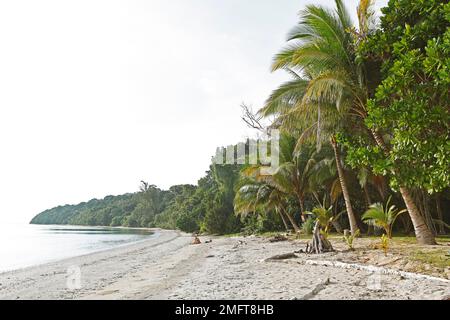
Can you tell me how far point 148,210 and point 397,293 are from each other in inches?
3515

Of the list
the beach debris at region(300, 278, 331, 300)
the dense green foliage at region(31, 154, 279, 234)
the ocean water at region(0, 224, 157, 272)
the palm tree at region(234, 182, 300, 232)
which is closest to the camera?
the beach debris at region(300, 278, 331, 300)

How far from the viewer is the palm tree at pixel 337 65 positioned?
9961 mm

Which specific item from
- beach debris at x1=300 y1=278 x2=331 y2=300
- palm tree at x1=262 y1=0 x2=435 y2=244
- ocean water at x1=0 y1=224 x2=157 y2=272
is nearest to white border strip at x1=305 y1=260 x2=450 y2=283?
beach debris at x1=300 y1=278 x2=331 y2=300

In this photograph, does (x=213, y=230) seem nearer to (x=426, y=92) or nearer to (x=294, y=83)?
(x=294, y=83)

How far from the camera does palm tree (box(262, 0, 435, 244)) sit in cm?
996

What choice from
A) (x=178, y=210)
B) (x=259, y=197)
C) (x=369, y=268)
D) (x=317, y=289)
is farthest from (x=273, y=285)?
(x=178, y=210)

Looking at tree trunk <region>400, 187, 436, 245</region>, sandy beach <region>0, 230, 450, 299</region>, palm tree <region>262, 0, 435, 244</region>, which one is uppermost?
palm tree <region>262, 0, 435, 244</region>

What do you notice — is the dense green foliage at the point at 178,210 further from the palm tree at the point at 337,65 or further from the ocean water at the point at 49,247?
the palm tree at the point at 337,65

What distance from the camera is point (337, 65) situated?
10625mm

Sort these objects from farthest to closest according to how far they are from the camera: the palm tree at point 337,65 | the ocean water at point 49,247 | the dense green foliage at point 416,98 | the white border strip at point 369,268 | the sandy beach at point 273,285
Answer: the ocean water at point 49,247 < the palm tree at point 337,65 < the dense green foliage at point 416,98 < the white border strip at point 369,268 < the sandy beach at point 273,285

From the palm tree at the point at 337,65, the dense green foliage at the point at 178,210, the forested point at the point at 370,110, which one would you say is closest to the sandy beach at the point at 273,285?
the forested point at the point at 370,110

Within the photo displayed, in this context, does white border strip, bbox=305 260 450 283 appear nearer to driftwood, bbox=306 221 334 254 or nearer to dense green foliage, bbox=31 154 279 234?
driftwood, bbox=306 221 334 254

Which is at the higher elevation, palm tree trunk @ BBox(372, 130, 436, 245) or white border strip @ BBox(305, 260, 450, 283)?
palm tree trunk @ BBox(372, 130, 436, 245)
